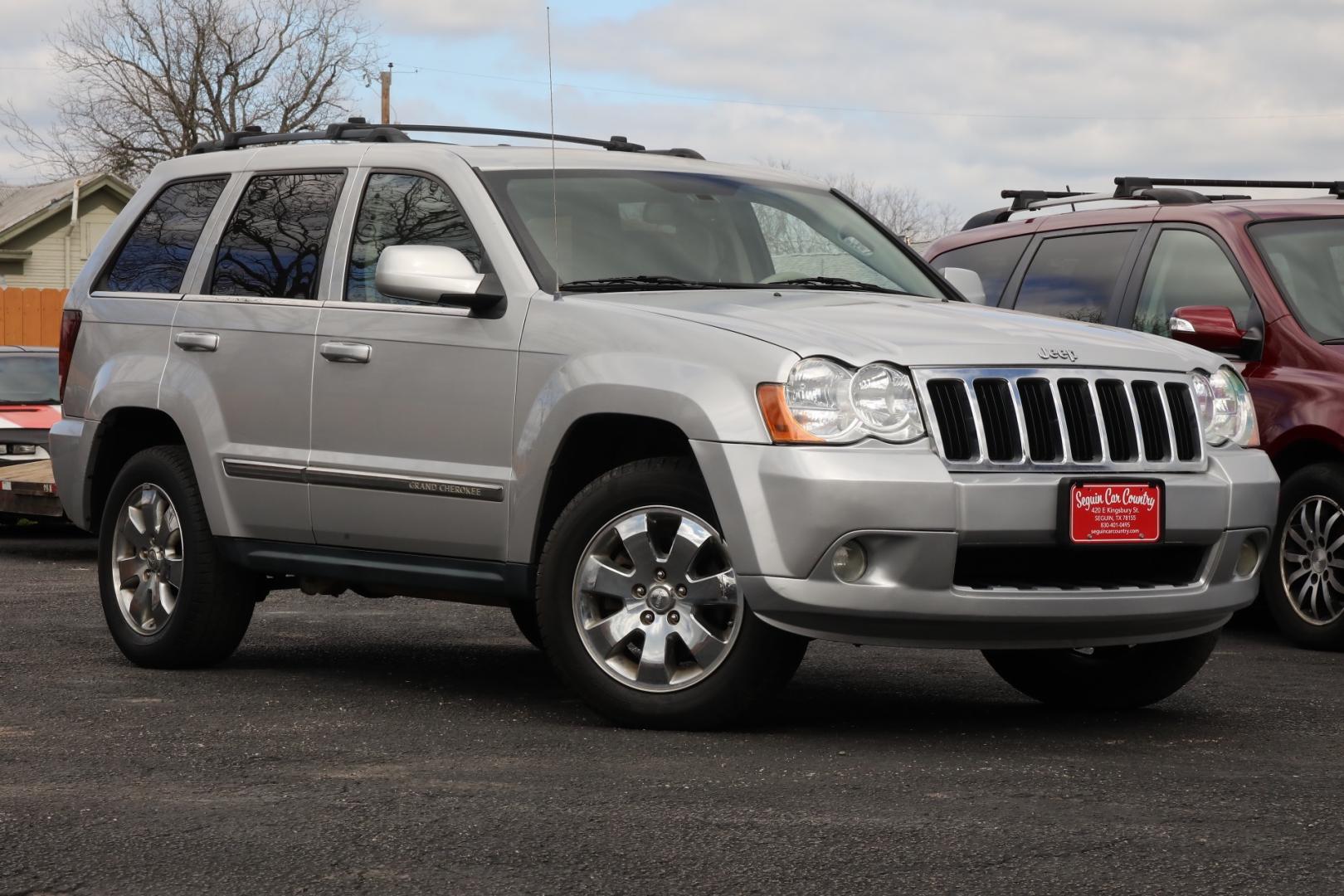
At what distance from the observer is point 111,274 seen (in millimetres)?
8086

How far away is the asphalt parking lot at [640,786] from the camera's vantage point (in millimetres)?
4238

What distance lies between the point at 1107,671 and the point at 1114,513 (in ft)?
3.81

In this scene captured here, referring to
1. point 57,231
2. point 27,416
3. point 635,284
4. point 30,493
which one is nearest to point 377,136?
point 635,284

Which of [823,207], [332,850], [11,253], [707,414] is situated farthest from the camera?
[11,253]

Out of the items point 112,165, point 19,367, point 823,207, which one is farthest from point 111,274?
point 112,165

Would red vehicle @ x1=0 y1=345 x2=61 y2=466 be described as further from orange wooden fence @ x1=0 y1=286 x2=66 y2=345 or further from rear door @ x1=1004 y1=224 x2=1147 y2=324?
orange wooden fence @ x1=0 y1=286 x2=66 y2=345

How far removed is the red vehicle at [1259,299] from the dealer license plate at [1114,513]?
6.37 feet

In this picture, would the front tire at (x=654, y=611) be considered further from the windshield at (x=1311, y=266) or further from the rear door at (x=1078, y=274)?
the rear door at (x=1078, y=274)

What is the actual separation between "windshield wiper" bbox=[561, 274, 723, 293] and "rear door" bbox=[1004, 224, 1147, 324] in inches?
138

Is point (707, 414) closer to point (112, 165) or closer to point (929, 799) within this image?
point (929, 799)

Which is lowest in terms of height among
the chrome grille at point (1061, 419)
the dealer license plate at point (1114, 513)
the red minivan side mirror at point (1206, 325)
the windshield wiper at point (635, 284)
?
the dealer license plate at point (1114, 513)

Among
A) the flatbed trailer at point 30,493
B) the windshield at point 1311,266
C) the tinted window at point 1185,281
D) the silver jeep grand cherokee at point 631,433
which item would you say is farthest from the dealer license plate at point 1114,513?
the flatbed trailer at point 30,493

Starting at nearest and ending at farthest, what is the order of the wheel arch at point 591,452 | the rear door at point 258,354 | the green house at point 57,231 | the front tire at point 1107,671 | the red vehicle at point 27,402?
the wheel arch at point 591,452
the front tire at point 1107,671
the rear door at point 258,354
the red vehicle at point 27,402
the green house at point 57,231

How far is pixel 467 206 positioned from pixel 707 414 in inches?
58.3
